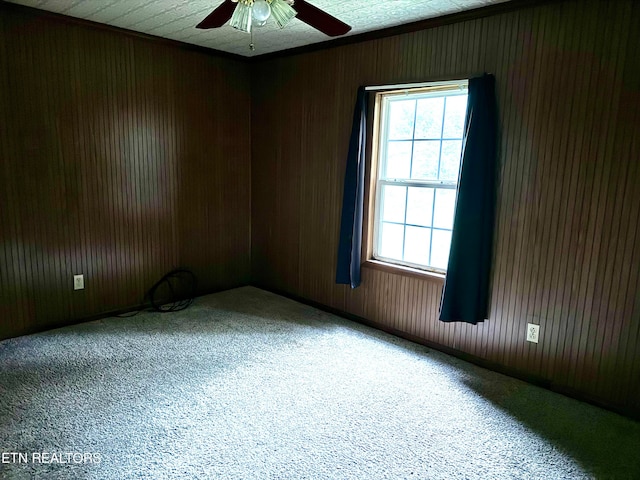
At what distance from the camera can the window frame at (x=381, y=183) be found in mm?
3180

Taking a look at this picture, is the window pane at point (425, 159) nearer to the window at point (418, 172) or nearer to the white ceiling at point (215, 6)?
the window at point (418, 172)

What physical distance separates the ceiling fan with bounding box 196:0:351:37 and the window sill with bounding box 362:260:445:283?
6.06 ft

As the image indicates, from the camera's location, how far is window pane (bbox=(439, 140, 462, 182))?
3.10 meters

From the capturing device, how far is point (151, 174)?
12.8 feet

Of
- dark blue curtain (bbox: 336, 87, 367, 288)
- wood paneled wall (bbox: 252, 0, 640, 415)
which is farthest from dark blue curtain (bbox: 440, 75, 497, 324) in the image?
dark blue curtain (bbox: 336, 87, 367, 288)

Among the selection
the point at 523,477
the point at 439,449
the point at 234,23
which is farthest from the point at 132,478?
the point at 234,23

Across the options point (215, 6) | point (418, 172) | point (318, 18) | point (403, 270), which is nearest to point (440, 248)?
point (403, 270)

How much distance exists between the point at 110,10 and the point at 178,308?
245cm

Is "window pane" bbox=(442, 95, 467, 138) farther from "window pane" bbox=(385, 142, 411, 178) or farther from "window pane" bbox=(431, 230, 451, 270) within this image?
"window pane" bbox=(431, 230, 451, 270)

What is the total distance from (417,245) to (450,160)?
70cm

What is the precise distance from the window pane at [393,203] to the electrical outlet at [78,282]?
257cm

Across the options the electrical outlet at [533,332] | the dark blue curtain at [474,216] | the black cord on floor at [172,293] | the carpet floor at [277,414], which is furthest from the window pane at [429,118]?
the black cord on floor at [172,293]

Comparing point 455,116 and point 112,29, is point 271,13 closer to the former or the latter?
point 455,116

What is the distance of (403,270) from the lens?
3424 millimetres
